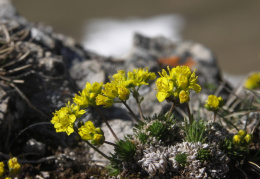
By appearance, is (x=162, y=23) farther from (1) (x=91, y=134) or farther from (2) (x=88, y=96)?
(1) (x=91, y=134)

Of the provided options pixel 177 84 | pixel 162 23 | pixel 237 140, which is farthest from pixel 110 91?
pixel 162 23

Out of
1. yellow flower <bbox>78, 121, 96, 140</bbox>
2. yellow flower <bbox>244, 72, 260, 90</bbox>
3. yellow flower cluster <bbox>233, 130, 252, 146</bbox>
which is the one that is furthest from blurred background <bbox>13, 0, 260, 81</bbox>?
yellow flower <bbox>78, 121, 96, 140</bbox>

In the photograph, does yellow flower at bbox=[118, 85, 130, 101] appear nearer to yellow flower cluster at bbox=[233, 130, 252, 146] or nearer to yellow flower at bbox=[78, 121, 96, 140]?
yellow flower at bbox=[78, 121, 96, 140]

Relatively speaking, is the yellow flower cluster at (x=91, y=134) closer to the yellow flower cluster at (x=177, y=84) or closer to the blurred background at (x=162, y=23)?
the yellow flower cluster at (x=177, y=84)

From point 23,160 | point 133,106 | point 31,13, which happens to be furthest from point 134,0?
point 23,160

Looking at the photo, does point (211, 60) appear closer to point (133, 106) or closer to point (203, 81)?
point (203, 81)

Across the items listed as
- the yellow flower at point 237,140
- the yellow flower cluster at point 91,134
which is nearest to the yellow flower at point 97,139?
the yellow flower cluster at point 91,134

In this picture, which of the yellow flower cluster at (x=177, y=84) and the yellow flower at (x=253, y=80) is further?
the yellow flower at (x=253, y=80)
